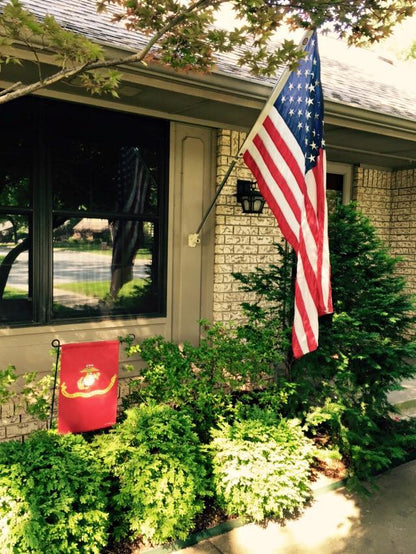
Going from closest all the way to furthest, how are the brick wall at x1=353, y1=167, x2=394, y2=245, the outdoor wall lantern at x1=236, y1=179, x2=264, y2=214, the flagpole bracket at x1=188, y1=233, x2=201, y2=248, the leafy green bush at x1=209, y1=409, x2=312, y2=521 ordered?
the leafy green bush at x1=209, y1=409, x2=312, y2=521 < the flagpole bracket at x1=188, y1=233, x2=201, y2=248 < the outdoor wall lantern at x1=236, y1=179, x2=264, y2=214 < the brick wall at x1=353, y1=167, x2=394, y2=245

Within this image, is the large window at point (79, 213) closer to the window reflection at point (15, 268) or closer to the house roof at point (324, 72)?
the window reflection at point (15, 268)

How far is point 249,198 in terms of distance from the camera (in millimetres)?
5387

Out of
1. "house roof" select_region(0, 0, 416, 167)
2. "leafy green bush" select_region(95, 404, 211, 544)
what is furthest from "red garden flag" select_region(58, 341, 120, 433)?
"house roof" select_region(0, 0, 416, 167)

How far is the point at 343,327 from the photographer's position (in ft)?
13.5

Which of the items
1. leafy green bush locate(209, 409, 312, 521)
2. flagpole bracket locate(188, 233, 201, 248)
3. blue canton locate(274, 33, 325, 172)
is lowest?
leafy green bush locate(209, 409, 312, 521)

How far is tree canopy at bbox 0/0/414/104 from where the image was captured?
2.94 metres

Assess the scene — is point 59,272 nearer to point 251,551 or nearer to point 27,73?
point 27,73

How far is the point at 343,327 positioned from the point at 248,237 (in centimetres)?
188

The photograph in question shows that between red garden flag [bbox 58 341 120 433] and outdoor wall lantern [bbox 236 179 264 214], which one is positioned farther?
outdoor wall lantern [bbox 236 179 264 214]

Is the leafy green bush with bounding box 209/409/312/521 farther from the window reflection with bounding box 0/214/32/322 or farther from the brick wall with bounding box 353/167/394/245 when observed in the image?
the brick wall with bounding box 353/167/394/245

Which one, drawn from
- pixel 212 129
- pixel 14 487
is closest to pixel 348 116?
pixel 212 129

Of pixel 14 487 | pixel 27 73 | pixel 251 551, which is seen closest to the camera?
pixel 14 487

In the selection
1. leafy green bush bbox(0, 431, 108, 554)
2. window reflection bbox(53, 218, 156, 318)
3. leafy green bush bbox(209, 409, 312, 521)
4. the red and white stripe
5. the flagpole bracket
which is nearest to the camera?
leafy green bush bbox(0, 431, 108, 554)

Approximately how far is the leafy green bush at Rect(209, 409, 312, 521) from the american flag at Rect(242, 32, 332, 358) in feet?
2.21
